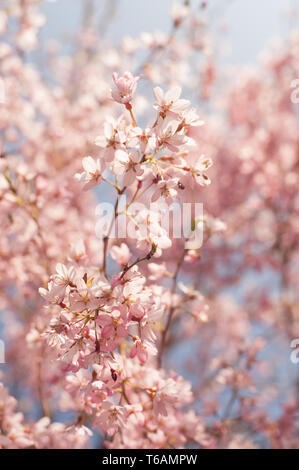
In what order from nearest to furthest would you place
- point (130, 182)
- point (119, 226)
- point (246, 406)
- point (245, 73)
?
point (130, 182), point (119, 226), point (246, 406), point (245, 73)

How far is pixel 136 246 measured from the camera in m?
1.37

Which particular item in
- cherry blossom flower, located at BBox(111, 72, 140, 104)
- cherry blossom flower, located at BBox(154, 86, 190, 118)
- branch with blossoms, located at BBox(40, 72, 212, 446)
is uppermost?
cherry blossom flower, located at BBox(111, 72, 140, 104)

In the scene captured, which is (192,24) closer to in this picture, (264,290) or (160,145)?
(160,145)

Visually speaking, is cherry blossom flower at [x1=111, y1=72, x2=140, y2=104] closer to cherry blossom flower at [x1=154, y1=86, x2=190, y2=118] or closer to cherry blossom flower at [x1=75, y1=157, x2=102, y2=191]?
cherry blossom flower at [x1=154, y1=86, x2=190, y2=118]

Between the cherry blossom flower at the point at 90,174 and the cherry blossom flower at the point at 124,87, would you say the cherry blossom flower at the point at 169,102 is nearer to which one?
the cherry blossom flower at the point at 124,87

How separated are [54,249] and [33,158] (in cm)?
206

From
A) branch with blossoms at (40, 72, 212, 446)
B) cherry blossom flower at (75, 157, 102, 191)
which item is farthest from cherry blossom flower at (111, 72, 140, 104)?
cherry blossom flower at (75, 157, 102, 191)

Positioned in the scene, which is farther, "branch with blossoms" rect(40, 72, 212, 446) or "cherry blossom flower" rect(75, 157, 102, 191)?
"cherry blossom flower" rect(75, 157, 102, 191)

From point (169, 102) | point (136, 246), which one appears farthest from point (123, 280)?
point (169, 102)

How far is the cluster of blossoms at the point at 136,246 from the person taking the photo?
4.27 ft

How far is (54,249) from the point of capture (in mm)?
2475

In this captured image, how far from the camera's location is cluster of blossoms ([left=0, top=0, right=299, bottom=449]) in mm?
1301

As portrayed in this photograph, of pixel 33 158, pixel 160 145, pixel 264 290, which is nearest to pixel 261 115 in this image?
pixel 264 290

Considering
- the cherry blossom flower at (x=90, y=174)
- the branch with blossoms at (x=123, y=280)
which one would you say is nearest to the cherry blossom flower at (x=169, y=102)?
the branch with blossoms at (x=123, y=280)
